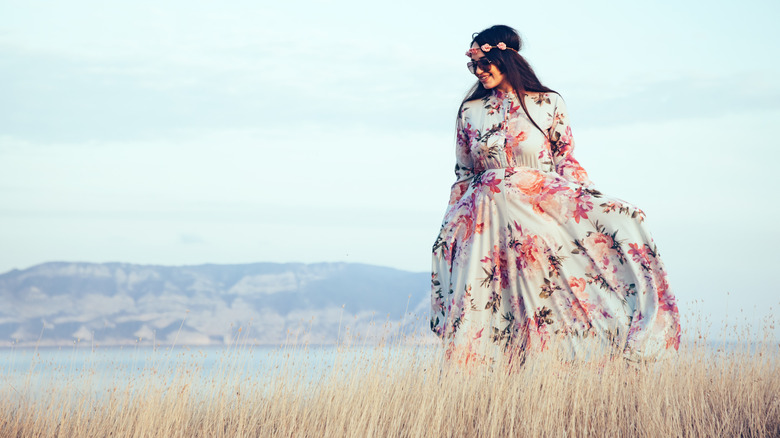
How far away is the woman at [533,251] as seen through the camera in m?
3.82

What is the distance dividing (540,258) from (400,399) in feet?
3.47

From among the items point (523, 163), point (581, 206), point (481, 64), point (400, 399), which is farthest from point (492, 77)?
point (400, 399)

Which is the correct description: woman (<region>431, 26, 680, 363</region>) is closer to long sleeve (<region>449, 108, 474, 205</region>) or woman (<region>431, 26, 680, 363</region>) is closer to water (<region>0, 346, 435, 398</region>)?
long sleeve (<region>449, 108, 474, 205</region>)

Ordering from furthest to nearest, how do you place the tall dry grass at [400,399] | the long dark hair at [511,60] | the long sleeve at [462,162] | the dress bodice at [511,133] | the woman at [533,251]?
the long sleeve at [462,162] < the long dark hair at [511,60] < the dress bodice at [511,133] < the woman at [533,251] < the tall dry grass at [400,399]

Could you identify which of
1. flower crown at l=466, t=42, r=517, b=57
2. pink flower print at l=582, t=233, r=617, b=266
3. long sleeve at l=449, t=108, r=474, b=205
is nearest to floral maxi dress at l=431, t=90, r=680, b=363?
pink flower print at l=582, t=233, r=617, b=266

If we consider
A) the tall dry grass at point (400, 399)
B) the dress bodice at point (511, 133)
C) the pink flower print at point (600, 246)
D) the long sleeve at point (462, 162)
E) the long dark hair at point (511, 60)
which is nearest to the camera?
the tall dry grass at point (400, 399)

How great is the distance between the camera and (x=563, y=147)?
4.12 metres

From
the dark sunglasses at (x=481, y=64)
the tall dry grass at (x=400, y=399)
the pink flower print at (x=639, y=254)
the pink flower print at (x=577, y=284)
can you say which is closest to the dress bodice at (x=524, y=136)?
the dark sunglasses at (x=481, y=64)

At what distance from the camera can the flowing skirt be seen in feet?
12.6

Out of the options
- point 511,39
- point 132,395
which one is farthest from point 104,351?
point 511,39

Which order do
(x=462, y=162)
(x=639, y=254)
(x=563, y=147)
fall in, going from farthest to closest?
(x=462, y=162) → (x=563, y=147) → (x=639, y=254)

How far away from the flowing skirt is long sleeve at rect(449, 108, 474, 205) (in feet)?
0.65

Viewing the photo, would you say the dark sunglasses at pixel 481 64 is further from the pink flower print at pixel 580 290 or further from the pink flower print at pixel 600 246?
the pink flower print at pixel 580 290

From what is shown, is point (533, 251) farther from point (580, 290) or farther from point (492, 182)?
point (492, 182)
